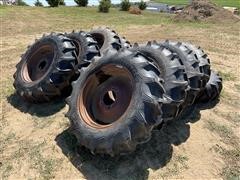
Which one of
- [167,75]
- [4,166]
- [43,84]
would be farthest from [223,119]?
[4,166]

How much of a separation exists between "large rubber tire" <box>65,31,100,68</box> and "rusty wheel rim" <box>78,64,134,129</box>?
3.72 feet

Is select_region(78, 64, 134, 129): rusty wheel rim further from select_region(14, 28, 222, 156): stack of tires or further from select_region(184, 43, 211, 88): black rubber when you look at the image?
select_region(184, 43, 211, 88): black rubber

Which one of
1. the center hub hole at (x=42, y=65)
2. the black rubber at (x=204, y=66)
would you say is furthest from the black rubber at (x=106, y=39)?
the black rubber at (x=204, y=66)

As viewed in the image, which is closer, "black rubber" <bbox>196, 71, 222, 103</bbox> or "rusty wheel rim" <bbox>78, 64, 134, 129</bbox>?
"rusty wheel rim" <bbox>78, 64, 134, 129</bbox>

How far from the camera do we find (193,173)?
664 centimetres

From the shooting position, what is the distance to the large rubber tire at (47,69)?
333 inches

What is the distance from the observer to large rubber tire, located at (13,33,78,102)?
8461 millimetres

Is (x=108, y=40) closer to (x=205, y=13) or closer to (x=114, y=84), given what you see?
(x=114, y=84)

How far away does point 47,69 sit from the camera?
29.7 feet

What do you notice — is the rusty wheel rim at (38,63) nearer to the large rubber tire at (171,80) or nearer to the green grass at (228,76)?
the large rubber tire at (171,80)

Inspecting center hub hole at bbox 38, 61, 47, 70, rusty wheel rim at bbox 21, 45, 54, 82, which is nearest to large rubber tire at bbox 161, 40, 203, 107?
rusty wheel rim at bbox 21, 45, 54, 82

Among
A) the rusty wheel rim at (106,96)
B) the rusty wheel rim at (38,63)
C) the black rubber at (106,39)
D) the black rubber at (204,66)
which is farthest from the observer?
the black rubber at (106,39)

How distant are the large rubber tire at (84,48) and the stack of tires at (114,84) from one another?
0.02 metres

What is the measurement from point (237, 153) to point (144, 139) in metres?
2.12
